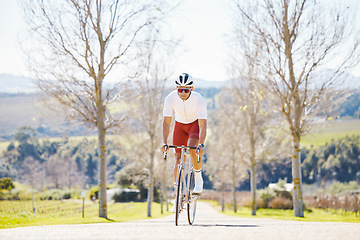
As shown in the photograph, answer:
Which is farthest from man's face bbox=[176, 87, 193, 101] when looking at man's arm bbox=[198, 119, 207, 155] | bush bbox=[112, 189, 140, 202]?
bush bbox=[112, 189, 140, 202]

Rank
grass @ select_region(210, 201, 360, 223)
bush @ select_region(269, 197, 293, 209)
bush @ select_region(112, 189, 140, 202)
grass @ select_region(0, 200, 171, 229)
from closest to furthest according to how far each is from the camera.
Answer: grass @ select_region(0, 200, 171, 229) → grass @ select_region(210, 201, 360, 223) → bush @ select_region(269, 197, 293, 209) → bush @ select_region(112, 189, 140, 202)

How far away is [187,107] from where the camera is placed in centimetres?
859

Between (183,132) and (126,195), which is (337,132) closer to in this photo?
(126,195)

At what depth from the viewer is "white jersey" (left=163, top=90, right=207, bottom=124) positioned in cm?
859

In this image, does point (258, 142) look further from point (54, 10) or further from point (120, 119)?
point (54, 10)

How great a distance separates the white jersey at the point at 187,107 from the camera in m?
8.59

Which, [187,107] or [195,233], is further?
[187,107]

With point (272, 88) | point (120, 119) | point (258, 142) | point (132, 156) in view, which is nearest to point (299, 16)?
point (272, 88)

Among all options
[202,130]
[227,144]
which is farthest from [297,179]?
[227,144]

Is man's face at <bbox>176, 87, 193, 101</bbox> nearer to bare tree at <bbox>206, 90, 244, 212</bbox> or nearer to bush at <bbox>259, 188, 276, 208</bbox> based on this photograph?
bare tree at <bbox>206, 90, 244, 212</bbox>

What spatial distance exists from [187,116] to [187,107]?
0.18m

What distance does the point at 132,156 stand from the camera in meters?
→ 35.7

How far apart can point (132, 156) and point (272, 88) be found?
18.9 meters

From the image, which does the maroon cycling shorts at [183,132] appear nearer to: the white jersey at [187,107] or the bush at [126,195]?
the white jersey at [187,107]
